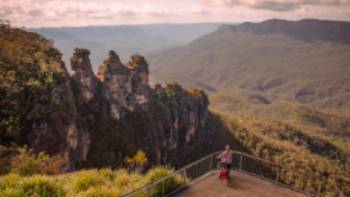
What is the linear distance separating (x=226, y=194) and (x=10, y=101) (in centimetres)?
2979

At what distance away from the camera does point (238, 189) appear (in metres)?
18.9

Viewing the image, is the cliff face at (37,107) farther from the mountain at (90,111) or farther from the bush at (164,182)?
the bush at (164,182)

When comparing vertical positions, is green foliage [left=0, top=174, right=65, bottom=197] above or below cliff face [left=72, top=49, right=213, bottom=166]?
above

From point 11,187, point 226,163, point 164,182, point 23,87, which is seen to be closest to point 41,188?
point 11,187

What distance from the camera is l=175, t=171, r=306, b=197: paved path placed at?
18.2 m

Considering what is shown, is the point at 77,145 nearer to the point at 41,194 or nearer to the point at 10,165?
the point at 10,165

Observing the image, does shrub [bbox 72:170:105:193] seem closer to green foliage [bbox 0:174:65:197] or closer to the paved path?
green foliage [bbox 0:174:65:197]

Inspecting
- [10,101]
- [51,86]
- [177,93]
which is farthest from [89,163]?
[177,93]

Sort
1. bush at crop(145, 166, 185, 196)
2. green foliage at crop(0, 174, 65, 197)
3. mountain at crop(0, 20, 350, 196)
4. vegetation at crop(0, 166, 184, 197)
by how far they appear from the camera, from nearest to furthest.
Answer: vegetation at crop(0, 166, 184, 197) → green foliage at crop(0, 174, 65, 197) → bush at crop(145, 166, 185, 196) → mountain at crop(0, 20, 350, 196)

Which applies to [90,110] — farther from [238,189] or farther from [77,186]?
[238,189]

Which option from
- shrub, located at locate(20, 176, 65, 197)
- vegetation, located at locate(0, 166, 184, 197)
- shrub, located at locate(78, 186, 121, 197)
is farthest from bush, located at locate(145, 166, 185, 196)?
shrub, located at locate(20, 176, 65, 197)

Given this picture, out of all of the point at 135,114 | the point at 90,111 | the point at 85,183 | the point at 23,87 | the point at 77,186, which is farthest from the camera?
the point at 135,114

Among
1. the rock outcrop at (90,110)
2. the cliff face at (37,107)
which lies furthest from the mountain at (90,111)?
the rock outcrop at (90,110)

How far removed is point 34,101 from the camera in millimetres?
41062
